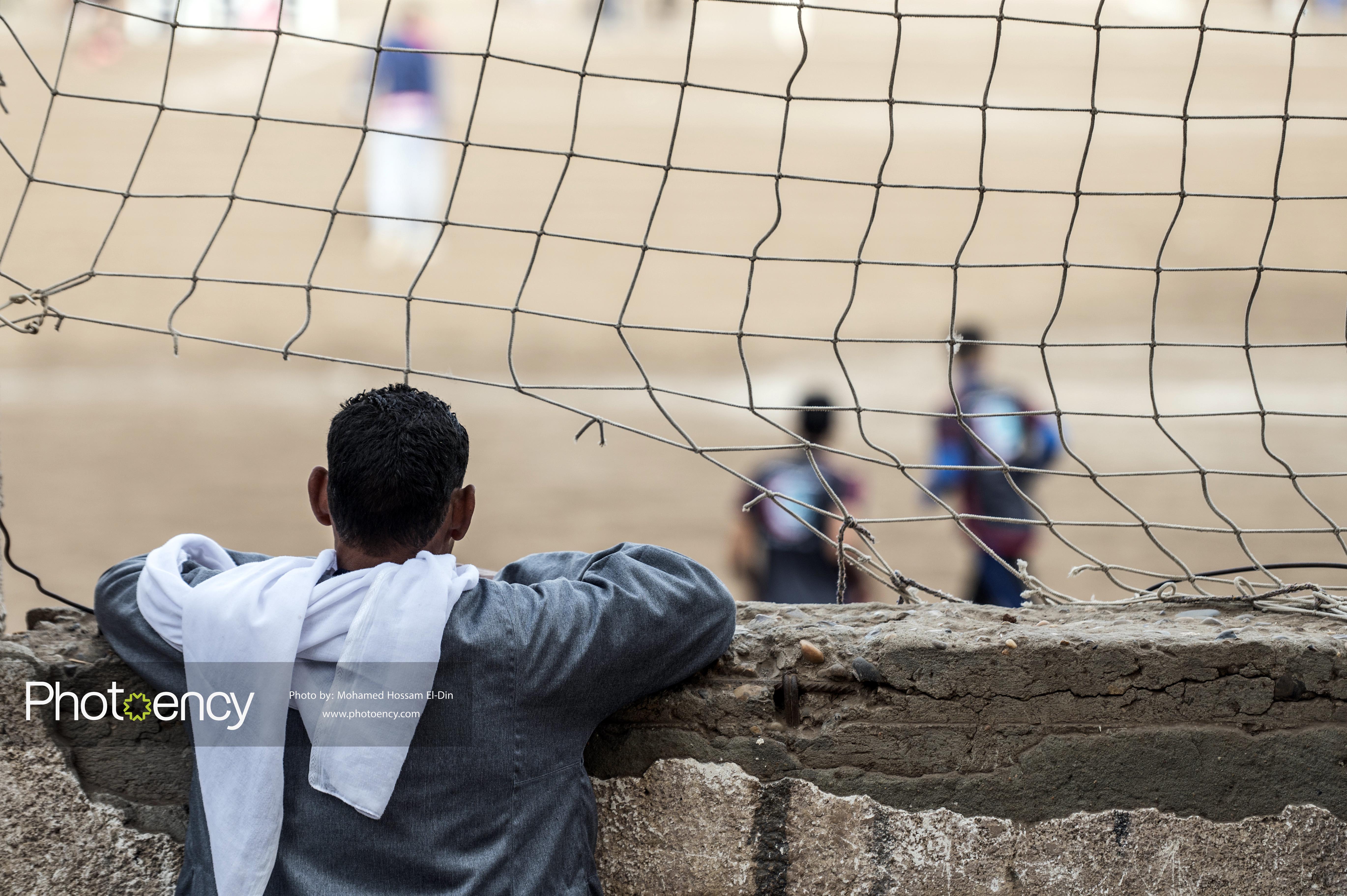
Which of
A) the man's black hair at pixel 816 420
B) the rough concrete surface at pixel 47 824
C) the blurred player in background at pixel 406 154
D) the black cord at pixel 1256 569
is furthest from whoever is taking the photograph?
the blurred player in background at pixel 406 154

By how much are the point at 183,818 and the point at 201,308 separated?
29.5 feet

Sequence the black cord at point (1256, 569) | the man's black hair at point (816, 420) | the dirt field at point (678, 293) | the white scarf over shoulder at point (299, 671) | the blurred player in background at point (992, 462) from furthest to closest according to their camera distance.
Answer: the dirt field at point (678, 293), the blurred player in background at point (992, 462), the man's black hair at point (816, 420), the black cord at point (1256, 569), the white scarf over shoulder at point (299, 671)

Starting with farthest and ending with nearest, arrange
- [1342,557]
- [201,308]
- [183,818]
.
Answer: [201,308], [1342,557], [183,818]

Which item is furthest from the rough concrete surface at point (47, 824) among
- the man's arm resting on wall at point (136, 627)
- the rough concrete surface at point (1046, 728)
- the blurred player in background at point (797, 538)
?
the blurred player in background at point (797, 538)

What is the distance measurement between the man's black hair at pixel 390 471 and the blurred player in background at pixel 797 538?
2193 millimetres

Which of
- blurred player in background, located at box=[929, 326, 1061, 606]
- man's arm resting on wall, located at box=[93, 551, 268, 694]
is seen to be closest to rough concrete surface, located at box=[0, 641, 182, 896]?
man's arm resting on wall, located at box=[93, 551, 268, 694]

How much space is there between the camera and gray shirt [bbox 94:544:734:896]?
1.37m

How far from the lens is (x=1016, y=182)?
14211mm

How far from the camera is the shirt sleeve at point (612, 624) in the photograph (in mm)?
1405

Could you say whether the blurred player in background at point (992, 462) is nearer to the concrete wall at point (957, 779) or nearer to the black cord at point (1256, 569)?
the black cord at point (1256, 569)

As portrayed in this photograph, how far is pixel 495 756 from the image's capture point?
1396 millimetres

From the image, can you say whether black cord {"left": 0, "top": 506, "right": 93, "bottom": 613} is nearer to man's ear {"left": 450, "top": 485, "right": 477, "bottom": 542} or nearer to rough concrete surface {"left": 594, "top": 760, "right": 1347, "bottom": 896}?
man's ear {"left": 450, "top": 485, "right": 477, "bottom": 542}

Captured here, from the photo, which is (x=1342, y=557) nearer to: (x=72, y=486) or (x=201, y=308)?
(x=72, y=486)

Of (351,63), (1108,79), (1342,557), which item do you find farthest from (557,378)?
(1108,79)
